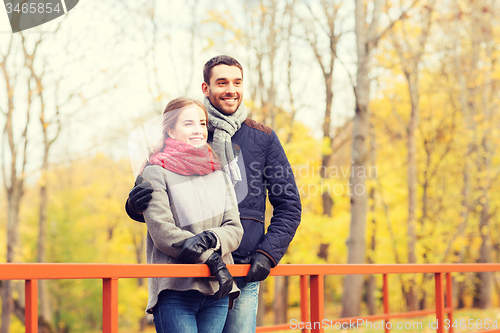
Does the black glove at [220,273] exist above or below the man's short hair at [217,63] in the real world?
below

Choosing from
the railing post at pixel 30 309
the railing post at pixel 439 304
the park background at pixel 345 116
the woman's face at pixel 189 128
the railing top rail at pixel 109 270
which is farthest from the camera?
the park background at pixel 345 116

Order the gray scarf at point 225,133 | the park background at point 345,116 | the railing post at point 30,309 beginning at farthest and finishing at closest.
A: the park background at point 345,116 < the gray scarf at point 225,133 < the railing post at point 30,309

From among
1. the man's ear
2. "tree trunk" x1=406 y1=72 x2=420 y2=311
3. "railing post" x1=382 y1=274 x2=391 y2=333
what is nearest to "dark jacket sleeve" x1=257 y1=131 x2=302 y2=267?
the man's ear

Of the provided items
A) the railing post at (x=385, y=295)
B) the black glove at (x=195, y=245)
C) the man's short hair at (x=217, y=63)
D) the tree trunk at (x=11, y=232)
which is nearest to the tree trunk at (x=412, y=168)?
the railing post at (x=385, y=295)

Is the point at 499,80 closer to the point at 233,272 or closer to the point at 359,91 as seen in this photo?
the point at 359,91

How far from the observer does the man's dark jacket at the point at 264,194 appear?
80.6 inches

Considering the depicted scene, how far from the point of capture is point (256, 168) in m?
2.15

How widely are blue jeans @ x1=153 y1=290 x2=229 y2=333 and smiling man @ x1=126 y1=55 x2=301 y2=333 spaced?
177mm

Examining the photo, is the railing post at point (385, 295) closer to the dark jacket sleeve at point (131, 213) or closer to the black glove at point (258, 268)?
the black glove at point (258, 268)

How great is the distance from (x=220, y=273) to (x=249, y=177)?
52 centimetres

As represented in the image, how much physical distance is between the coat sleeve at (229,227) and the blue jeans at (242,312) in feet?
0.90

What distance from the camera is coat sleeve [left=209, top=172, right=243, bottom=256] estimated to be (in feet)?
5.89

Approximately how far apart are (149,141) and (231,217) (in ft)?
1.65

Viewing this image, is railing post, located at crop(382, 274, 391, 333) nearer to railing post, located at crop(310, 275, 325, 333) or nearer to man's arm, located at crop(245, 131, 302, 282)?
railing post, located at crop(310, 275, 325, 333)
